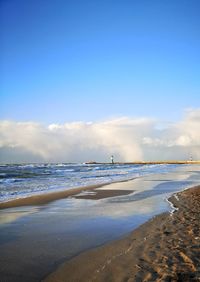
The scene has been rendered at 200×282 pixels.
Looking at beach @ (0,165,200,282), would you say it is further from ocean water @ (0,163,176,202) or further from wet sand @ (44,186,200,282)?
ocean water @ (0,163,176,202)

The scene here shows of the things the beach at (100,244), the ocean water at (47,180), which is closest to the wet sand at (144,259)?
the beach at (100,244)

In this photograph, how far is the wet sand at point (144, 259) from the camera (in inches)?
177

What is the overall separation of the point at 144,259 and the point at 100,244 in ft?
4.76

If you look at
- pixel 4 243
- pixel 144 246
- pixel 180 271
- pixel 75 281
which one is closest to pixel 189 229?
pixel 144 246

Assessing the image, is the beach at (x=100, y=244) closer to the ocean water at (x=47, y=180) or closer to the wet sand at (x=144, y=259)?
the wet sand at (x=144, y=259)

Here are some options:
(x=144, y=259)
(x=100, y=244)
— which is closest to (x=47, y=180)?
(x=100, y=244)

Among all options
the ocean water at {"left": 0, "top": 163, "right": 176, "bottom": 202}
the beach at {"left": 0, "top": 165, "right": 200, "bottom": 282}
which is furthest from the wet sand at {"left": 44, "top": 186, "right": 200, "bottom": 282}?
the ocean water at {"left": 0, "top": 163, "right": 176, "bottom": 202}

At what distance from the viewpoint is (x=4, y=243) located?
6562mm

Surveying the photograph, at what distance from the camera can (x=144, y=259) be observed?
5.25 metres

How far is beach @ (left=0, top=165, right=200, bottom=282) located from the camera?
4676mm

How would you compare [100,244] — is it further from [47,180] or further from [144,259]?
[47,180]

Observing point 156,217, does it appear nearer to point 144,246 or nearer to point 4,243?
point 144,246

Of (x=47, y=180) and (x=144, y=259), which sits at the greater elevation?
(x=47, y=180)

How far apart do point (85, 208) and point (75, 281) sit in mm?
7159
